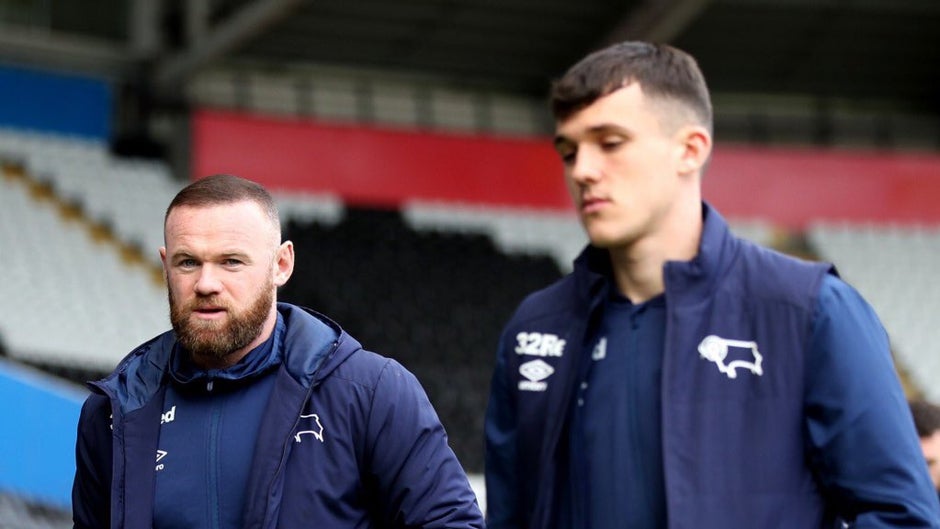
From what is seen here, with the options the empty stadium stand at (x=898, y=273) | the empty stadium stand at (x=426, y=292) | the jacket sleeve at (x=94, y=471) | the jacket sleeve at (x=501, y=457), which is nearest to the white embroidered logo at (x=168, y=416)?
the jacket sleeve at (x=94, y=471)

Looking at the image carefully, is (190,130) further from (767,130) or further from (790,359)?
(790,359)

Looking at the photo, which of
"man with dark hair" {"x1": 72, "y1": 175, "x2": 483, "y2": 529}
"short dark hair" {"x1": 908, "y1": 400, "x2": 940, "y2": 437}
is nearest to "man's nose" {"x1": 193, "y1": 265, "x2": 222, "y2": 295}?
"man with dark hair" {"x1": 72, "y1": 175, "x2": 483, "y2": 529}

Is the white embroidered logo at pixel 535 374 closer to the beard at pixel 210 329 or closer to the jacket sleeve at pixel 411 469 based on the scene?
the jacket sleeve at pixel 411 469

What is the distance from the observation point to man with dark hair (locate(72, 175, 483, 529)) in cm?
241

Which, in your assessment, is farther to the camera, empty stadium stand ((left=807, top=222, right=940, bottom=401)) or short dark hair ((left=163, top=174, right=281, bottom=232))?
empty stadium stand ((left=807, top=222, right=940, bottom=401))

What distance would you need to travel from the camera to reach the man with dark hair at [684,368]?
81.2 inches

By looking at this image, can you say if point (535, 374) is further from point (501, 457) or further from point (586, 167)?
point (586, 167)

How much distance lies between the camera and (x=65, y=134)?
15.1m

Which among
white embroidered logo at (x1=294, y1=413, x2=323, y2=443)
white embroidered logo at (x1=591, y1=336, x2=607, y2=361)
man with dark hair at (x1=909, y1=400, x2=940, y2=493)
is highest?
white embroidered logo at (x1=591, y1=336, x2=607, y2=361)

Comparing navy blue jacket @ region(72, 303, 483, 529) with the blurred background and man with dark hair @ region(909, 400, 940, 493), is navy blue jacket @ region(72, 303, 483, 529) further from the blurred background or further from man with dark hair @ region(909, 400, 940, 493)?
the blurred background

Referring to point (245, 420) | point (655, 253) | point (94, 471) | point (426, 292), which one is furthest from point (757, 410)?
point (426, 292)

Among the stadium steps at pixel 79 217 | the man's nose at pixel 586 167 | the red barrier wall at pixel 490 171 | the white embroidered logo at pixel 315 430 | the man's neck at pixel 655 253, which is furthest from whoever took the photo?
the red barrier wall at pixel 490 171

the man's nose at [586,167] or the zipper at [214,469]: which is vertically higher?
the man's nose at [586,167]

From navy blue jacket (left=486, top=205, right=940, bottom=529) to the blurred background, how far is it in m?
8.74
